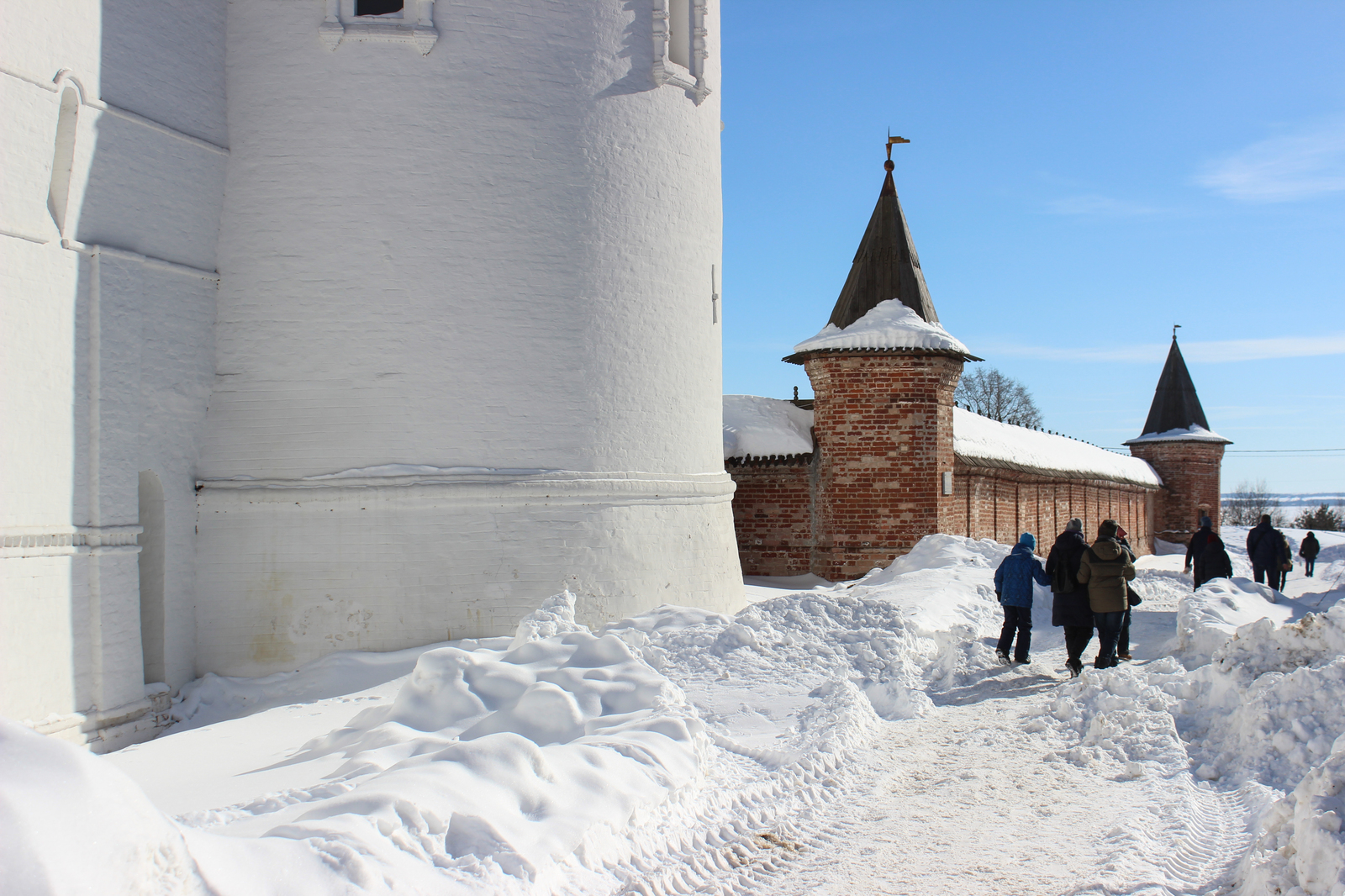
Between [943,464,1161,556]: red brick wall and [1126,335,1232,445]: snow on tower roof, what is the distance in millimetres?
2347

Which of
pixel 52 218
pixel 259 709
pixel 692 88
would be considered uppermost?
pixel 692 88

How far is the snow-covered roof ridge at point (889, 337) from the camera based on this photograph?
47.8 feet

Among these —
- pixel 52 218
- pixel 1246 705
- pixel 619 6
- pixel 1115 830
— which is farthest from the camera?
pixel 619 6

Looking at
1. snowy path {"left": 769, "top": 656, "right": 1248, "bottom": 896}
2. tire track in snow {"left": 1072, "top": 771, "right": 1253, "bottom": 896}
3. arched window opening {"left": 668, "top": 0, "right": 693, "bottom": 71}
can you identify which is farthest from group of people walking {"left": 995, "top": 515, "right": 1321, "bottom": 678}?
arched window opening {"left": 668, "top": 0, "right": 693, "bottom": 71}

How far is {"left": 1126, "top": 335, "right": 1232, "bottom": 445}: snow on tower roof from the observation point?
27922mm

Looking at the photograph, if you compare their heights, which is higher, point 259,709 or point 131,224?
point 131,224

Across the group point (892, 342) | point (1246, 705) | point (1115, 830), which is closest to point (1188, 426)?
point (892, 342)

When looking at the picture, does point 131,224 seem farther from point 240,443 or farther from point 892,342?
point 892,342

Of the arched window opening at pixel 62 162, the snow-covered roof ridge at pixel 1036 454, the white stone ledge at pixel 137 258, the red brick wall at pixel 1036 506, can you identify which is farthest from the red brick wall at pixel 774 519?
the arched window opening at pixel 62 162

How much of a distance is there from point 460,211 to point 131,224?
2651 millimetres

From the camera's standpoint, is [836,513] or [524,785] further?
[836,513]

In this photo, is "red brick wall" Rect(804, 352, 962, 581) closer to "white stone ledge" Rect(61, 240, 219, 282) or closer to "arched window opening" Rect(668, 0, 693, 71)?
"arched window opening" Rect(668, 0, 693, 71)

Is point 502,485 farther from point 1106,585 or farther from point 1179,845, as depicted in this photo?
point 1179,845

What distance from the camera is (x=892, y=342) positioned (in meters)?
14.5
